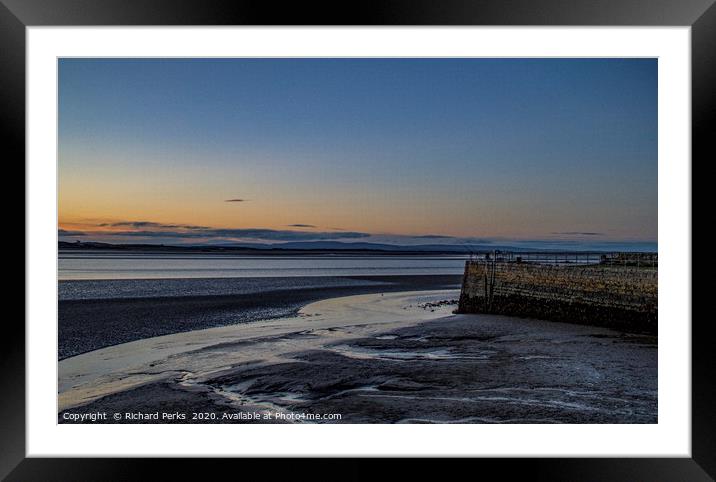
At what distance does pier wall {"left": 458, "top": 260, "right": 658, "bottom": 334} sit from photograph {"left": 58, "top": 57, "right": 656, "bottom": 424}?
5 centimetres

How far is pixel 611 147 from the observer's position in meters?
21.1

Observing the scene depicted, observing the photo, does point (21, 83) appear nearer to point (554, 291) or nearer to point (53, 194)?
point (53, 194)

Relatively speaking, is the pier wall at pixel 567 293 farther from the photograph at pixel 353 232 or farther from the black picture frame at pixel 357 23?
the black picture frame at pixel 357 23

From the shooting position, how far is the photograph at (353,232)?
6176mm

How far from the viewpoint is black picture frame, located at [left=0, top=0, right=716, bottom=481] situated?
3.22 metres

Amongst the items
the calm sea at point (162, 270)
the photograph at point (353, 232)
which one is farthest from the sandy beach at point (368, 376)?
the calm sea at point (162, 270)

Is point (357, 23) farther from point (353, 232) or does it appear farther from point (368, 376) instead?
point (353, 232)

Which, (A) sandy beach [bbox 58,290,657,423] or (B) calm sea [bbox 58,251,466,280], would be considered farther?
(B) calm sea [bbox 58,251,466,280]

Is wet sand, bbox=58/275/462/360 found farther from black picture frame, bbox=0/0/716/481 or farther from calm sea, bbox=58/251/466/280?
black picture frame, bbox=0/0/716/481

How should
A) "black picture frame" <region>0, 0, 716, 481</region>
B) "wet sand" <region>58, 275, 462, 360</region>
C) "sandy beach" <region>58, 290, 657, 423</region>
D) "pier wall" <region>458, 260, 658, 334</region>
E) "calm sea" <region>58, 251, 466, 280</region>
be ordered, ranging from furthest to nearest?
1. "calm sea" <region>58, 251, 466, 280</region>
2. "pier wall" <region>458, 260, 658, 334</region>
3. "wet sand" <region>58, 275, 462, 360</region>
4. "sandy beach" <region>58, 290, 657, 423</region>
5. "black picture frame" <region>0, 0, 716, 481</region>

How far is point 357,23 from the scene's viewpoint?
3.28m

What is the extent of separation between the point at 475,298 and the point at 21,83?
10.3 metres

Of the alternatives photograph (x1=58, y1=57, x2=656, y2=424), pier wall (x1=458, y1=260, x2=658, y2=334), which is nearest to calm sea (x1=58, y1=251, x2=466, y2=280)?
photograph (x1=58, y1=57, x2=656, y2=424)

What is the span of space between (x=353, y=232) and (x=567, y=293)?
51.1 feet
